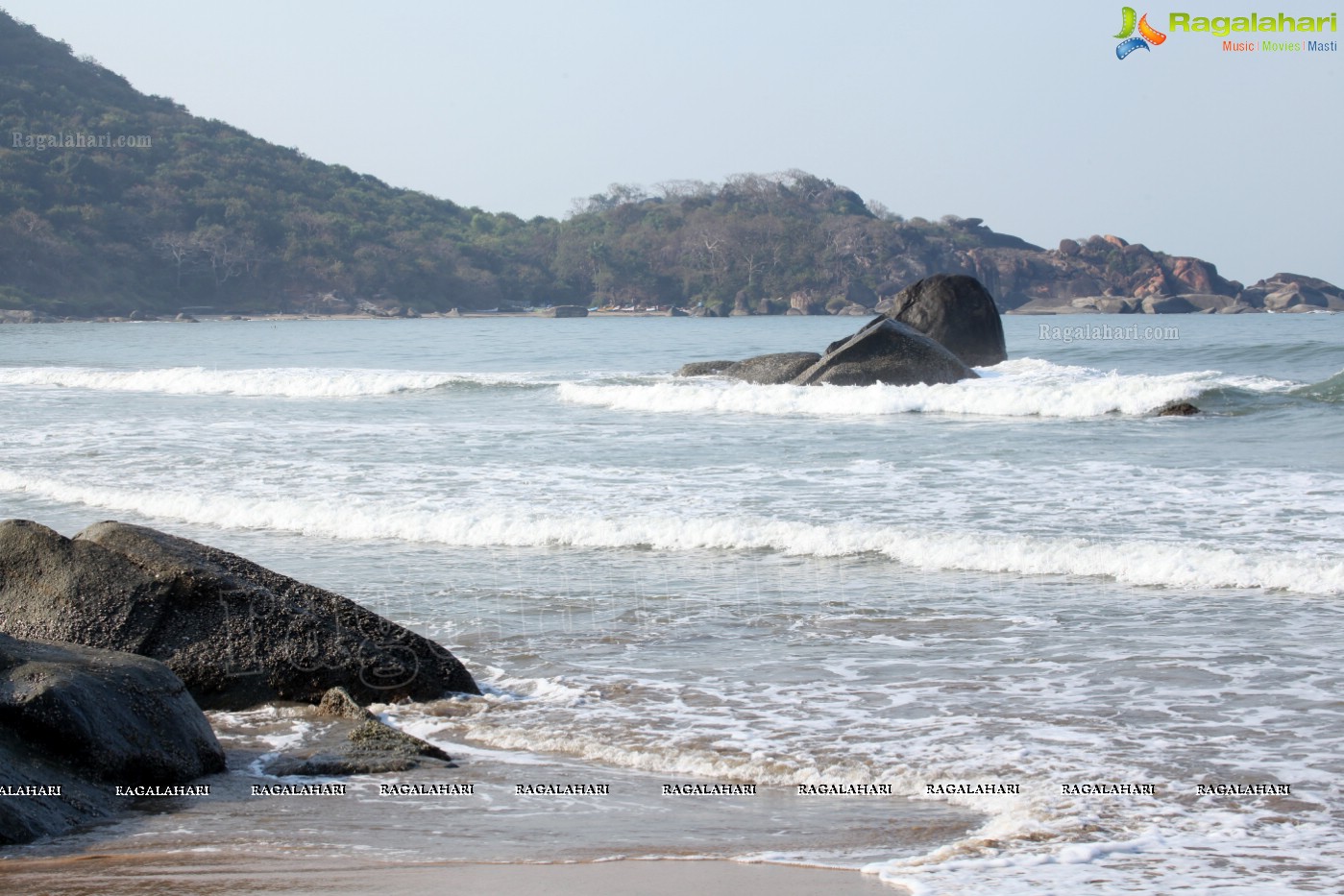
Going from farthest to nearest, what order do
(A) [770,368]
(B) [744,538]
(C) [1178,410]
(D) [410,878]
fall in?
(A) [770,368] < (C) [1178,410] < (B) [744,538] < (D) [410,878]

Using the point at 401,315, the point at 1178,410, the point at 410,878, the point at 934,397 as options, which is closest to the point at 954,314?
the point at 934,397

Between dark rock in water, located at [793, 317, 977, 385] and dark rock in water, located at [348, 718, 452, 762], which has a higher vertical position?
dark rock in water, located at [793, 317, 977, 385]

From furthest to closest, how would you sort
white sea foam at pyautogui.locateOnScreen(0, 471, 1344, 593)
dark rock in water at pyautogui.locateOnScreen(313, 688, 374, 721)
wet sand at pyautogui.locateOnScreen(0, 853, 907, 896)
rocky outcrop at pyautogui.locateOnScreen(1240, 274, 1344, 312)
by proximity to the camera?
rocky outcrop at pyautogui.locateOnScreen(1240, 274, 1344, 312), white sea foam at pyautogui.locateOnScreen(0, 471, 1344, 593), dark rock in water at pyautogui.locateOnScreen(313, 688, 374, 721), wet sand at pyautogui.locateOnScreen(0, 853, 907, 896)

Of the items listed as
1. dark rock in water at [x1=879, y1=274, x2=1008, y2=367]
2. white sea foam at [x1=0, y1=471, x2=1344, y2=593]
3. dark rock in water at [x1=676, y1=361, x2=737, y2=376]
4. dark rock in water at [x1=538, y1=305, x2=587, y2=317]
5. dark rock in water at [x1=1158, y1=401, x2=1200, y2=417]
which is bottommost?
white sea foam at [x1=0, y1=471, x2=1344, y2=593]

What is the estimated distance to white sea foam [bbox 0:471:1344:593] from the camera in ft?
24.3

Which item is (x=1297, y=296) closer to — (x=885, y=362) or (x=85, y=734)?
(x=885, y=362)

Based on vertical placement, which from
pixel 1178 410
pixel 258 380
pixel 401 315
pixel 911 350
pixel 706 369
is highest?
pixel 401 315

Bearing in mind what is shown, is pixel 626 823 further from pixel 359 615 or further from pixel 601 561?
pixel 601 561

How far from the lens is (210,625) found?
5.19 metres

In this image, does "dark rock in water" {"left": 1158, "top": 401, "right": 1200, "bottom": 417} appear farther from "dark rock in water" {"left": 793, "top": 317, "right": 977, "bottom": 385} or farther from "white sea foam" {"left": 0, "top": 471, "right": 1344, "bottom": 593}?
"white sea foam" {"left": 0, "top": 471, "right": 1344, "bottom": 593}

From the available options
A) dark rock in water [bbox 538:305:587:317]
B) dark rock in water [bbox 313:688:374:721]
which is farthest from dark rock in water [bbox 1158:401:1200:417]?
dark rock in water [bbox 538:305:587:317]

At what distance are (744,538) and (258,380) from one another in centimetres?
1877

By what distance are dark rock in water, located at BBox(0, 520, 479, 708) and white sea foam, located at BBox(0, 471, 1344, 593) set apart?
354 cm

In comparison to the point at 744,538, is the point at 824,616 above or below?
below
